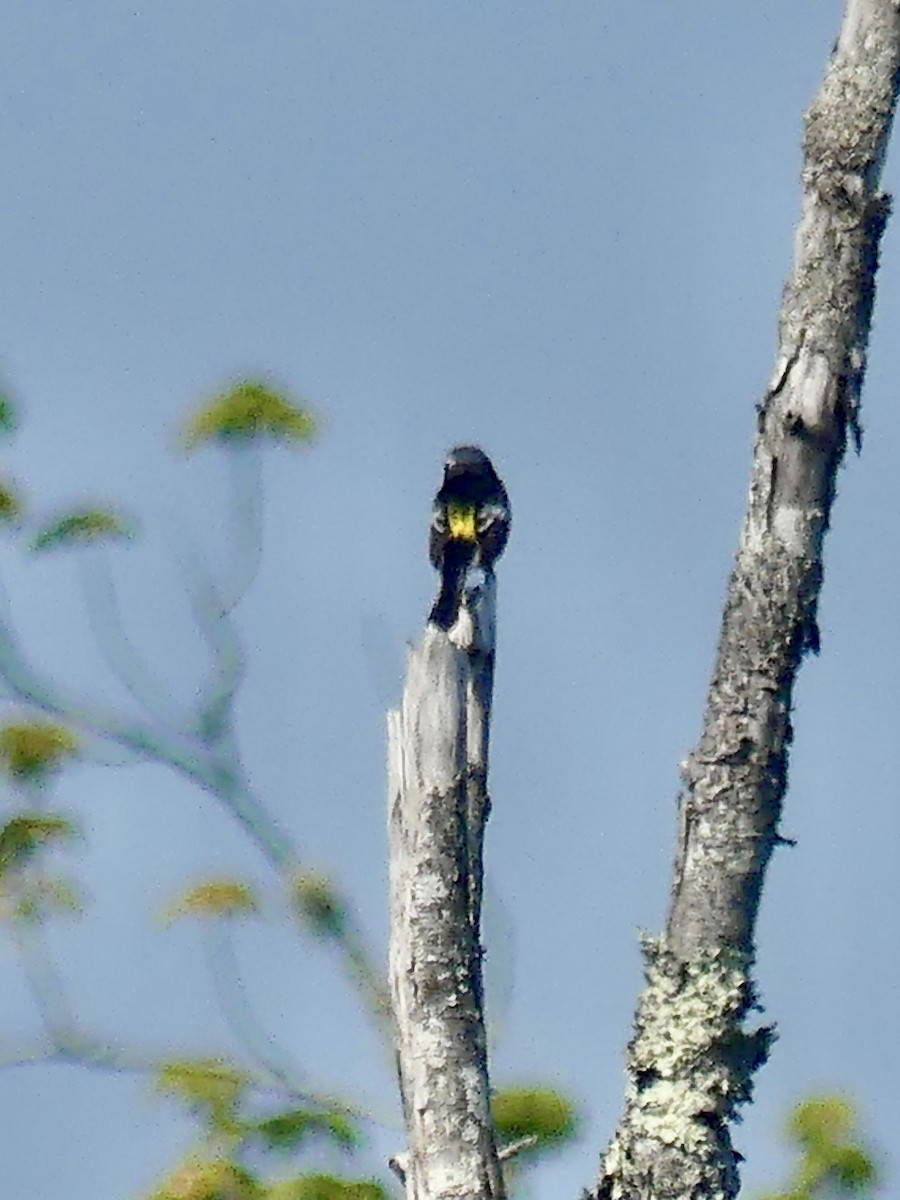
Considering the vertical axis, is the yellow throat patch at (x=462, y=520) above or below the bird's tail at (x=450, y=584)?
above

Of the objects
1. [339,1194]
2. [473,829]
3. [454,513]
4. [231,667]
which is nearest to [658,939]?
[473,829]

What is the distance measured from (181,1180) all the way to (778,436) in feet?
9.31

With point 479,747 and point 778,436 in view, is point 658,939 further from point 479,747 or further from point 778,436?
point 778,436

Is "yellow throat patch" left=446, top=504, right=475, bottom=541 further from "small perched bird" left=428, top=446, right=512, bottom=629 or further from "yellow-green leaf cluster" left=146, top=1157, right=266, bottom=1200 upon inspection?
"yellow-green leaf cluster" left=146, top=1157, right=266, bottom=1200

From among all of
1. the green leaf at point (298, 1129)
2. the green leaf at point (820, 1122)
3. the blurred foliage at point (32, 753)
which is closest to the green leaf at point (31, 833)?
the blurred foliage at point (32, 753)

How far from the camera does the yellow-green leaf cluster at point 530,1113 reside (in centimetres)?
596

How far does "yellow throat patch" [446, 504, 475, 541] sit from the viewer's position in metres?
6.98

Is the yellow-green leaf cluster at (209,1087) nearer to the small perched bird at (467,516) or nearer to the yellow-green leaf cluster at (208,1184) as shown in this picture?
the yellow-green leaf cluster at (208,1184)

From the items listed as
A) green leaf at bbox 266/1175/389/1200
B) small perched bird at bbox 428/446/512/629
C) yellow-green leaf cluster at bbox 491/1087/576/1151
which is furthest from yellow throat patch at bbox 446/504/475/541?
green leaf at bbox 266/1175/389/1200

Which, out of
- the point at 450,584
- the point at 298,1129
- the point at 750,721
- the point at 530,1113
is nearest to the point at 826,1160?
the point at 530,1113

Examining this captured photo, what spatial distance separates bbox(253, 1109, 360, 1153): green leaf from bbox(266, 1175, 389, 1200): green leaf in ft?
1.91

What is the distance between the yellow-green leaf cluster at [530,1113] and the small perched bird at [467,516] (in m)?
1.55

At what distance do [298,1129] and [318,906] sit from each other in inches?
42.8

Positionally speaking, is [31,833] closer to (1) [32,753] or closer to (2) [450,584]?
(1) [32,753]
